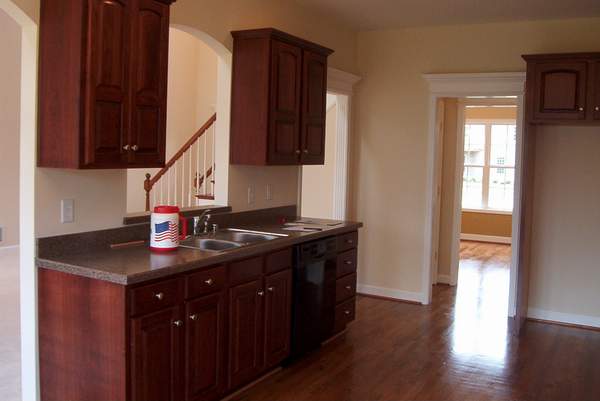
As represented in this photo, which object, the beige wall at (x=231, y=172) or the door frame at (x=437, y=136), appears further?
the door frame at (x=437, y=136)

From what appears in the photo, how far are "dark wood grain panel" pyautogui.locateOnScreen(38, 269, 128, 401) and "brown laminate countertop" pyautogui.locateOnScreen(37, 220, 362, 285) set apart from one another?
0.05 metres

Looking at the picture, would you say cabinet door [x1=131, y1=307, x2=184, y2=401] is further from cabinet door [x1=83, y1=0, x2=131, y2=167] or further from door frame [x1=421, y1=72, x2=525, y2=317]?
door frame [x1=421, y1=72, x2=525, y2=317]

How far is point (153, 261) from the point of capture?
10.0ft

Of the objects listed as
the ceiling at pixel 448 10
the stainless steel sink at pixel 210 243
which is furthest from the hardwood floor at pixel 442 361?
the ceiling at pixel 448 10

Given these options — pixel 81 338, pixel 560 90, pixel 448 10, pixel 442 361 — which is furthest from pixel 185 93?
pixel 81 338

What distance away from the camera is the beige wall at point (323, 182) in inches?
263

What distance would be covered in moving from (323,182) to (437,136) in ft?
4.60

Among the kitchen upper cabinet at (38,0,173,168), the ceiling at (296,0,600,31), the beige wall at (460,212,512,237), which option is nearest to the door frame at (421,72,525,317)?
the ceiling at (296,0,600,31)

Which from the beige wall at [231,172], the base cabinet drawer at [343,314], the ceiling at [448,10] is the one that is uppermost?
the ceiling at [448,10]

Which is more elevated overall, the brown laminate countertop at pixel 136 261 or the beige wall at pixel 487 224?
the brown laminate countertop at pixel 136 261

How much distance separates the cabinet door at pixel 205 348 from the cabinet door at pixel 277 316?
48cm

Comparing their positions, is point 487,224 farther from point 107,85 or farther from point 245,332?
point 107,85

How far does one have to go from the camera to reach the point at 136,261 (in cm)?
303

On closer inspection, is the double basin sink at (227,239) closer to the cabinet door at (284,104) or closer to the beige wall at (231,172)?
the beige wall at (231,172)
